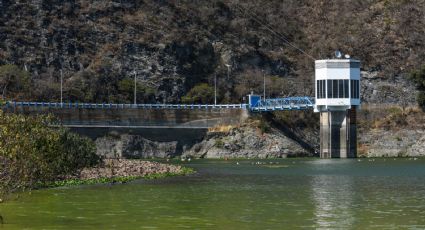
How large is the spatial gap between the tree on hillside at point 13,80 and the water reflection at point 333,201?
268 feet

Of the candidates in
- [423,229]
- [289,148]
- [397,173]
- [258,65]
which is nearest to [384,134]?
[289,148]

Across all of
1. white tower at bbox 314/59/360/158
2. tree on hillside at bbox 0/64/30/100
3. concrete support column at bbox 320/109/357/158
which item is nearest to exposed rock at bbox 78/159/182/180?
concrete support column at bbox 320/109/357/158

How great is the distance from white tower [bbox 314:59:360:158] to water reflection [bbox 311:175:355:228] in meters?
63.0

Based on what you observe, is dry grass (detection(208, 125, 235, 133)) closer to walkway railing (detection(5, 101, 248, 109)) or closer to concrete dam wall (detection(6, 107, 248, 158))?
concrete dam wall (detection(6, 107, 248, 158))

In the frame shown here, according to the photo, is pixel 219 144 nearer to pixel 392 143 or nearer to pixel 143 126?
pixel 143 126

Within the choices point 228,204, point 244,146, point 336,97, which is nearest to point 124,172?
point 228,204

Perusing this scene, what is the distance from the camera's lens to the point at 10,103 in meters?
151

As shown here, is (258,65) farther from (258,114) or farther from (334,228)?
(334,228)

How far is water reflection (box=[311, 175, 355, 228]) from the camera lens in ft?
178

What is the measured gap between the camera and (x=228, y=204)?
213ft

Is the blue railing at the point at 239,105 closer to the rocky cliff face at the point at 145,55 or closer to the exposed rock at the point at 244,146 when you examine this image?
the exposed rock at the point at 244,146

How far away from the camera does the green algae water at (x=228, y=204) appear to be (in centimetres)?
5325

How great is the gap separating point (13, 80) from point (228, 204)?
10870 centimetres

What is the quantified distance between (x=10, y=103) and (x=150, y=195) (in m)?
83.8
